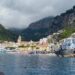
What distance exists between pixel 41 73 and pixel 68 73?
29.5 feet

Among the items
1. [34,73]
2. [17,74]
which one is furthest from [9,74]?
[34,73]

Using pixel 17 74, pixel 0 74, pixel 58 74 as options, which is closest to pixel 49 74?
pixel 58 74

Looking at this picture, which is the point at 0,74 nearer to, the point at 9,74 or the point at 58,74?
the point at 9,74

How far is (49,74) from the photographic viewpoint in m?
115

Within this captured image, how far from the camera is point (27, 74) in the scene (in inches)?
4500

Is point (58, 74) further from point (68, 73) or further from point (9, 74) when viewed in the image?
point (9, 74)

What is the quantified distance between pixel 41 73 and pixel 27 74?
615cm

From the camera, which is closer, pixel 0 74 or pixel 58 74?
pixel 0 74

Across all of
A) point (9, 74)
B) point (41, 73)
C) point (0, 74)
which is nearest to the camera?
point (0, 74)

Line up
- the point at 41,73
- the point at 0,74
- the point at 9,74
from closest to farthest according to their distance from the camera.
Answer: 1. the point at 0,74
2. the point at 9,74
3. the point at 41,73

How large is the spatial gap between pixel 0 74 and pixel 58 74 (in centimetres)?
4576

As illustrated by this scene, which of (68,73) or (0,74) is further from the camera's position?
(68,73)

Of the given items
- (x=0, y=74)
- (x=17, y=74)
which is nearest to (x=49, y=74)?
(x=17, y=74)

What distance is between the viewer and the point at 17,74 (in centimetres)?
11044
